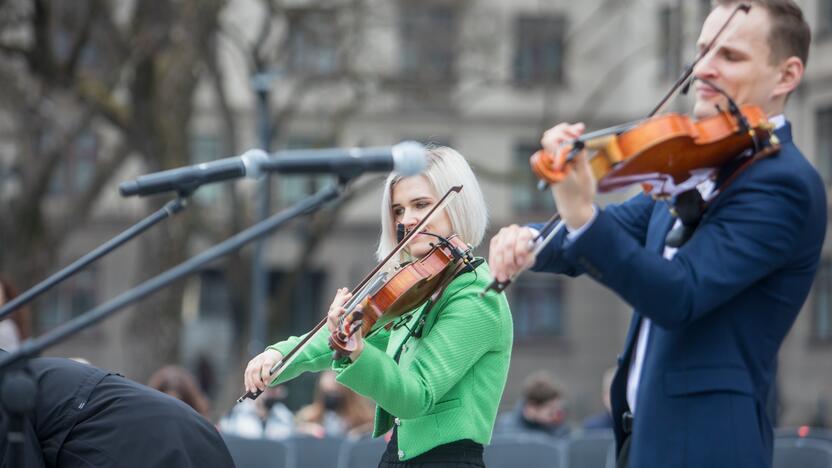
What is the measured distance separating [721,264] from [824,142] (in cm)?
2550

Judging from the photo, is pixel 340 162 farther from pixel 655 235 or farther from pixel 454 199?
pixel 454 199

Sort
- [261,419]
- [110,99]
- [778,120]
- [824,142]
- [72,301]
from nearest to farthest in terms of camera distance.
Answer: [778,120] < [261,419] < [110,99] < [824,142] < [72,301]

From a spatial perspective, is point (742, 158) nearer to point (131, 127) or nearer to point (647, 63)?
point (131, 127)

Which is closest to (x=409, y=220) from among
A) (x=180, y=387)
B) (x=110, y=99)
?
(x=180, y=387)

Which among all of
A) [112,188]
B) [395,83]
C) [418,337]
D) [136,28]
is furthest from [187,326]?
[418,337]

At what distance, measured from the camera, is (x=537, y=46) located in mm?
29125

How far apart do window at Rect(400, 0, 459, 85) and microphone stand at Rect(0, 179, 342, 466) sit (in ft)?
64.8

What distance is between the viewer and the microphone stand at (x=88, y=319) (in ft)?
8.14

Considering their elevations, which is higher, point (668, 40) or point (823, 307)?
point (668, 40)

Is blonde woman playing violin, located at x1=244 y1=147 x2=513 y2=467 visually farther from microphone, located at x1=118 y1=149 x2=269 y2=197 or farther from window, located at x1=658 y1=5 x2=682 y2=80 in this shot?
window, located at x1=658 y1=5 x2=682 y2=80

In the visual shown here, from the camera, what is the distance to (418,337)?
3523 millimetres

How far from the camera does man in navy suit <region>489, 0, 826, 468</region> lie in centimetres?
251

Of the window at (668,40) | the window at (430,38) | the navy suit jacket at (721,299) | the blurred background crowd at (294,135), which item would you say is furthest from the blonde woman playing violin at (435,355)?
the window at (430,38)

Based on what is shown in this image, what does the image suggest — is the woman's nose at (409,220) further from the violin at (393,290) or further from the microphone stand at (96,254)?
the microphone stand at (96,254)
